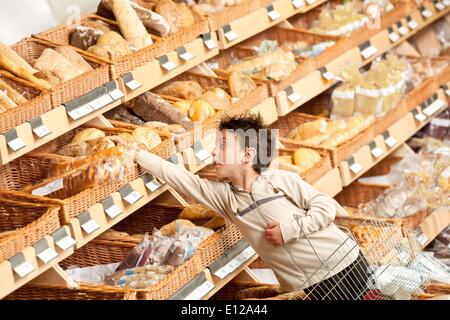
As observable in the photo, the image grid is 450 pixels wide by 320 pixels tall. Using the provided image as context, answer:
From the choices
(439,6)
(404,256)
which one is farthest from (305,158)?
(439,6)

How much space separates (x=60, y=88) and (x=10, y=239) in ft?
2.53

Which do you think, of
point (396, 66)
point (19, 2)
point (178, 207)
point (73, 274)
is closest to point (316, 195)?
point (178, 207)

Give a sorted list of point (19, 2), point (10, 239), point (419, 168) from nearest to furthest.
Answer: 1. point (10, 239)
2. point (19, 2)
3. point (419, 168)

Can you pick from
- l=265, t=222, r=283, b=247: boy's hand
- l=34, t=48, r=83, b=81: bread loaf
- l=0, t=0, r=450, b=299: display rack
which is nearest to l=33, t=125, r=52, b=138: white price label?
l=0, t=0, r=450, b=299: display rack

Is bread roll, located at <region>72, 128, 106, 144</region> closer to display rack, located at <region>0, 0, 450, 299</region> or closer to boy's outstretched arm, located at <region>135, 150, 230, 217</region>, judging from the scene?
display rack, located at <region>0, 0, 450, 299</region>

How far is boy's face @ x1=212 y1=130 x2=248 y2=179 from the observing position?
4.29 meters

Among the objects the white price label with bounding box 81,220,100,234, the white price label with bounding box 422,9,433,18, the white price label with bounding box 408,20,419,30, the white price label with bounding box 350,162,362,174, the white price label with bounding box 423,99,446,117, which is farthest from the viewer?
the white price label with bounding box 422,9,433,18

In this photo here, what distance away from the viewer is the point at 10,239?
3738 millimetres

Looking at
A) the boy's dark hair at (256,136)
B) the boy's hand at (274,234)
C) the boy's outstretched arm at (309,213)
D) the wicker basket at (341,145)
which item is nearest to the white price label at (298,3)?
the wicker basket at (341,145)

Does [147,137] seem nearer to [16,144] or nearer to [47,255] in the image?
[16,144]

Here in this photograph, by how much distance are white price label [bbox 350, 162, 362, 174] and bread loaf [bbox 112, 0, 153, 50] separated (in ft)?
4.40

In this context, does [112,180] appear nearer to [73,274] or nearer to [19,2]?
[73,274]

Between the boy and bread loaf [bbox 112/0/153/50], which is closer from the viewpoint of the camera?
the boy

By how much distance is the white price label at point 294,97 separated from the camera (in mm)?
5480
